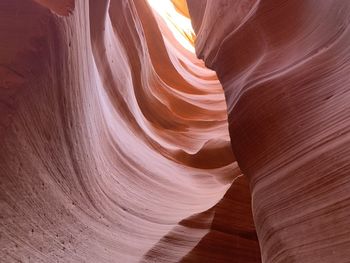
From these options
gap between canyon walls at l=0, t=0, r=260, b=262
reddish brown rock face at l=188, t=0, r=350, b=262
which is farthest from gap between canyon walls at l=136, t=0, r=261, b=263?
reddish brown rock face at l=188, t=0, r=350, b=262

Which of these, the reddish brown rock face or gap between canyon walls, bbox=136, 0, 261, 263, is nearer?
the reddish brown rock face

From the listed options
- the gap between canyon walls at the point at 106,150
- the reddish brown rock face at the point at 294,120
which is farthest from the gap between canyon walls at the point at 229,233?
the reddish brown rock face at the point at 294,120

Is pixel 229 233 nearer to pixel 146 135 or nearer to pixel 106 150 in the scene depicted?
pixel 146 135

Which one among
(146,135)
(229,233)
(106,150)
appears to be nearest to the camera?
(106,150)

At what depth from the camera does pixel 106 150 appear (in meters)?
1.06

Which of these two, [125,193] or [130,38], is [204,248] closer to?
[125,193]

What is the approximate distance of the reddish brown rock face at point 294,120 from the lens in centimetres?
73

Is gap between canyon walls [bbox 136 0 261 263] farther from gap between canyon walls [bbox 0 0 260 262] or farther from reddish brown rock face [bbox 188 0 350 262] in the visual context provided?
reddish brown rock face [bbox 188 0 350 262]

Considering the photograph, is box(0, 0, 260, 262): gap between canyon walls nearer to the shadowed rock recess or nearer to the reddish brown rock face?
the shadowed rock recess

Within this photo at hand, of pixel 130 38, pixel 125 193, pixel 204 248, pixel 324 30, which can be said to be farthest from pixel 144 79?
pixel 324 30

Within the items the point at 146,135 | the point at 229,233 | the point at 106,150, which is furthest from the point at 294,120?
the point at 229,233

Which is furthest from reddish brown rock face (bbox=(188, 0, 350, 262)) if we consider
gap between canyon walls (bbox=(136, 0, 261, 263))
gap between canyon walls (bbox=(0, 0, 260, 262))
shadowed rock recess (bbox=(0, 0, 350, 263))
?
gap between canyon walls (bbox=(136, 0, 261, 263))

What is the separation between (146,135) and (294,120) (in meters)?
0.60

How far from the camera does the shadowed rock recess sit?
28.8 inches
